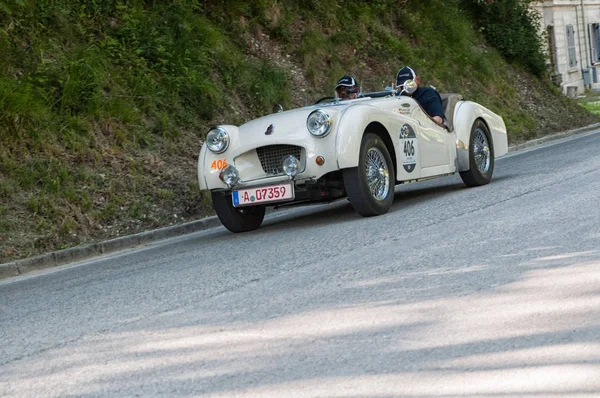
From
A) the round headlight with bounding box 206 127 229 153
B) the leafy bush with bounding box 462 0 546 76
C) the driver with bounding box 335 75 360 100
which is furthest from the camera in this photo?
the leafy bush with bounding box 462 0 546 76

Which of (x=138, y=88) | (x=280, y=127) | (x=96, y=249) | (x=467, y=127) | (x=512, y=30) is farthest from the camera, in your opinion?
(x=512, y=30)

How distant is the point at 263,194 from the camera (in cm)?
1048

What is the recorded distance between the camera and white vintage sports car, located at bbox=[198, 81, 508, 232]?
1036cm

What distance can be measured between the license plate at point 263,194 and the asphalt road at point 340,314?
0.40 meters

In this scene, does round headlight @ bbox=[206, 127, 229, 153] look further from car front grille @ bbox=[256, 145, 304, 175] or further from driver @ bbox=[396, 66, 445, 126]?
driver @ bbox=[396, 66, 445, 126]

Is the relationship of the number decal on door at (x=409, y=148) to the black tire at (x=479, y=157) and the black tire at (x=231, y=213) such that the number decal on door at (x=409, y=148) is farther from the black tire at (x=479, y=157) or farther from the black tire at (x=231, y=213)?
the black tire at (x=231, y=213)

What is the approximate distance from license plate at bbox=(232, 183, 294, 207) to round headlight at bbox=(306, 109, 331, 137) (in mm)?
565

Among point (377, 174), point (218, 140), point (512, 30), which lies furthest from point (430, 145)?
point (512, 30)

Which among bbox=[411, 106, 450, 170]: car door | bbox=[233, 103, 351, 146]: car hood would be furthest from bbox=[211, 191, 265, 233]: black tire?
bbox=[411, 106, 450, 170]: car door

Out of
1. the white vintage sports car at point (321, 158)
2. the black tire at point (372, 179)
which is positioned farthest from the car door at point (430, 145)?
the black tire at point (372, 179)

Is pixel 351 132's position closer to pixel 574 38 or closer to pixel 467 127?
pixel 467 127

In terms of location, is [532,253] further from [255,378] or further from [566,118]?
[566,118]

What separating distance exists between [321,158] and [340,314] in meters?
4.56

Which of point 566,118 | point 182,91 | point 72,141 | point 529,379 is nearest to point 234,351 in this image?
point 529,379
